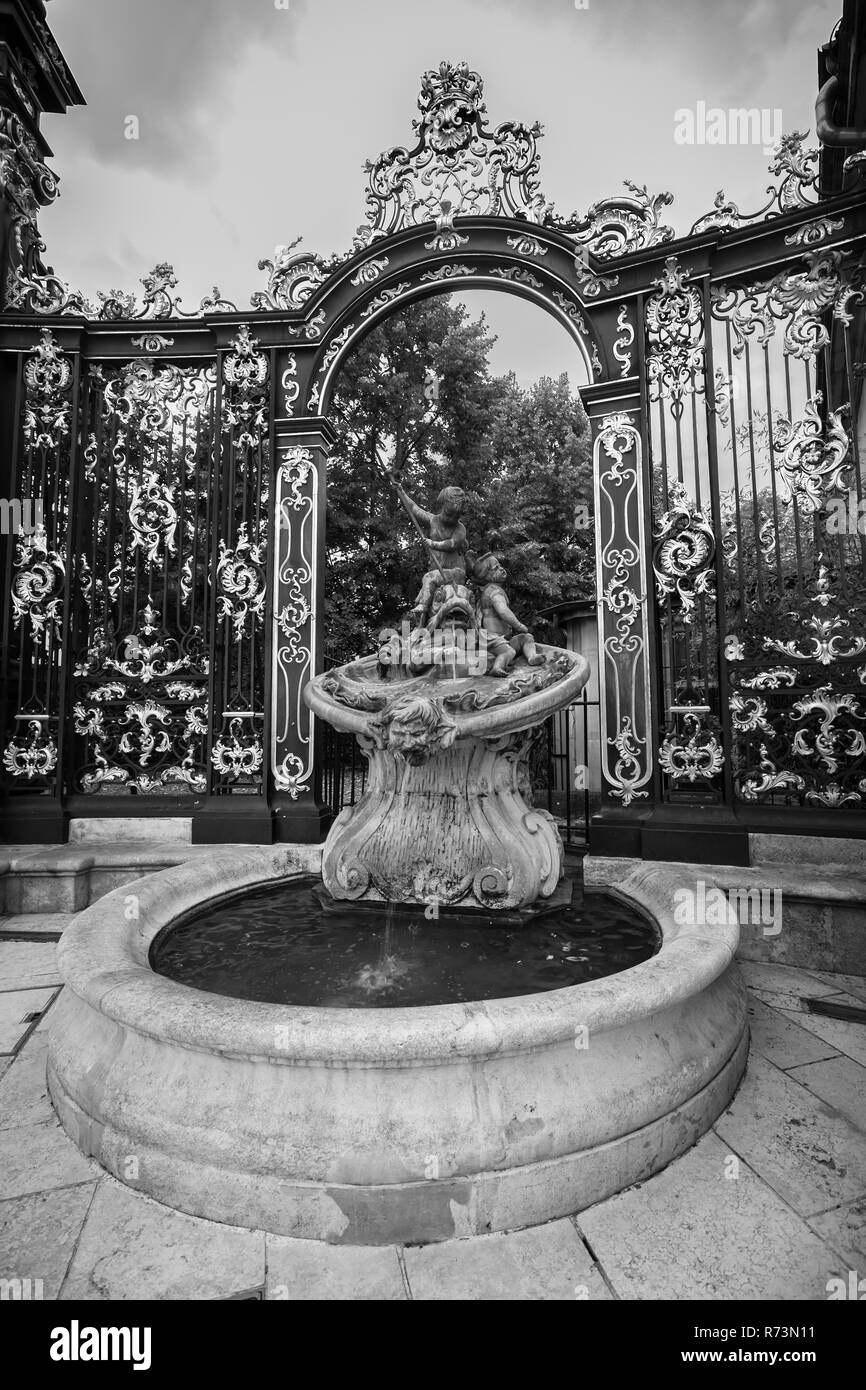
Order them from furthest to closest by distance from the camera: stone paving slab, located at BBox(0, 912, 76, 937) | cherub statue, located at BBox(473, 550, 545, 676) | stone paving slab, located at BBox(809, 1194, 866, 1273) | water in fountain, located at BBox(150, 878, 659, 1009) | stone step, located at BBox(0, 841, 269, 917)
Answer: stone step, located at BBox(0, 841, 269, 917), stone paving slab, located at BBox(0, 912, 76, 937), cherub statue, located at BBox(473, 550, 545, 676), water in fountain, located at BBox(150, 878, 659, 1009), stone paving slab, located at BBox(809, 1194, 866, 1273)

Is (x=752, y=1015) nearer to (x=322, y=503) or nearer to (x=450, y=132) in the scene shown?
(x=322, y=503)

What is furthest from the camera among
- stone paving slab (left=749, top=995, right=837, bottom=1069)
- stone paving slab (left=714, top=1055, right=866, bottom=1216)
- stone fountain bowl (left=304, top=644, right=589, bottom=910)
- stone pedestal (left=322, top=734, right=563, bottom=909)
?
stone pedestal (left=322, top=734, right=563, bottom=909)

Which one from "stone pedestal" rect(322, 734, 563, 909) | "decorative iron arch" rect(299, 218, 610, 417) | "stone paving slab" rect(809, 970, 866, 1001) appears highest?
"decorative iron arch" rect(299, 218, 610, 417)

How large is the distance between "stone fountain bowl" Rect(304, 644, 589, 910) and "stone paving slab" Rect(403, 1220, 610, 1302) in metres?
1.45

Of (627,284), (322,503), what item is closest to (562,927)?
(322,503)

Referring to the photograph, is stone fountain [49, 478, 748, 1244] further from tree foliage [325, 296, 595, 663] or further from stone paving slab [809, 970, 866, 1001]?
tree foliage [325, 296, 595, 663]

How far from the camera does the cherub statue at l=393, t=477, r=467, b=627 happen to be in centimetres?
391

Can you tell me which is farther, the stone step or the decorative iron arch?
the decorative iron arch

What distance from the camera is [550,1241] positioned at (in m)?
1.69

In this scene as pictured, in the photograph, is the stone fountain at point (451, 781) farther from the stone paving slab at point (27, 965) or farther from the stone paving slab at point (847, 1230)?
the stone paving slab at point (27, 965)

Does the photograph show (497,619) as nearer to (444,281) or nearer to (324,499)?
(324,499)

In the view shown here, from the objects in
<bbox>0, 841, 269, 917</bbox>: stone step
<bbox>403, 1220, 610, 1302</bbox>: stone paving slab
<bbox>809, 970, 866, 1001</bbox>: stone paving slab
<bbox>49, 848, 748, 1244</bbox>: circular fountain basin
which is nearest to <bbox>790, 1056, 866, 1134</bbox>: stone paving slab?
<bbox>49, 848, 748, 1244</bbox>: circular fountain basin

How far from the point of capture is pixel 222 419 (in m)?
5.54

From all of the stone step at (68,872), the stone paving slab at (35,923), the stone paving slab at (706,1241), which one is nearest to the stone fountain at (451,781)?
the stone paving slab at (706,1241)
